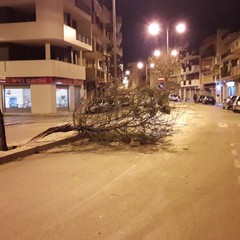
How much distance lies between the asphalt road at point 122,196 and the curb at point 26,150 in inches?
11.9

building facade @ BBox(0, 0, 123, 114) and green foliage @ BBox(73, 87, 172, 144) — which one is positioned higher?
building facade @ BBox(0, 0, 123, 114)

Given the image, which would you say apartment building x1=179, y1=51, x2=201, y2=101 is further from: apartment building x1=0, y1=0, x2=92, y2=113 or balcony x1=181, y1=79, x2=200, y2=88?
apartment building x1=0, y1=0, x2=92, y2=113

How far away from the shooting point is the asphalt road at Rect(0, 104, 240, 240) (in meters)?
5.38

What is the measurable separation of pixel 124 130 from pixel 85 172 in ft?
16.4

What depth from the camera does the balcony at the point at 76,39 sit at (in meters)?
40.8

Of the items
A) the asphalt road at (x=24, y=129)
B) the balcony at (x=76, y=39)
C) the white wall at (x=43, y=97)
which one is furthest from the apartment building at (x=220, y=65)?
the asphalt road at (x=24, y=129)

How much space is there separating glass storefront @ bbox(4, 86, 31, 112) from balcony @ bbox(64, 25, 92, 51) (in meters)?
6.34

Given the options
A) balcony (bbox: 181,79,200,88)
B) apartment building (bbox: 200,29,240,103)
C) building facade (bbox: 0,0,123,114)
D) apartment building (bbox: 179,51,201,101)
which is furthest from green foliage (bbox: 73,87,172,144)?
balcony (bbox: 181,79,200,88)

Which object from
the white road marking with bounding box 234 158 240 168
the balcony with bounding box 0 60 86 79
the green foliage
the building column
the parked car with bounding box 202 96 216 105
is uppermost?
the building column

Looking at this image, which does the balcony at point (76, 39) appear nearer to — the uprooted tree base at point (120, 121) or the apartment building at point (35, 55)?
the apartment building at point (35, 55)

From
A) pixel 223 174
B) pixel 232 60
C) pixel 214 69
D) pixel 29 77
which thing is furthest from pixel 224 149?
pixel 214 69

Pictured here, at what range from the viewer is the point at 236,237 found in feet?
16.7

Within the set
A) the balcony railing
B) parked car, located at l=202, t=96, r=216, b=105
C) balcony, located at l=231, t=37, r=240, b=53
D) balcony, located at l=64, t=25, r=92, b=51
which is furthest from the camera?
parked car, located at l=202, t=96, r=216, b=105

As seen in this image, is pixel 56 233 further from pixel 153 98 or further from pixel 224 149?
pixel 153 98
